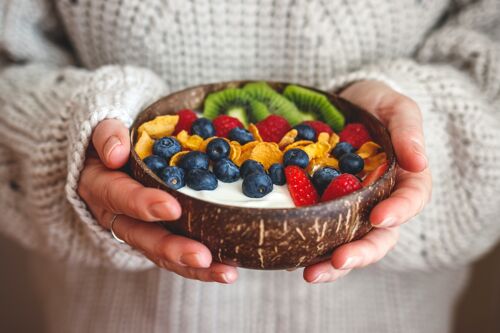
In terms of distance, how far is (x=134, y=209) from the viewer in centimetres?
54

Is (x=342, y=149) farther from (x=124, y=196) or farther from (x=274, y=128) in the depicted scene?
(x=124, y=196)

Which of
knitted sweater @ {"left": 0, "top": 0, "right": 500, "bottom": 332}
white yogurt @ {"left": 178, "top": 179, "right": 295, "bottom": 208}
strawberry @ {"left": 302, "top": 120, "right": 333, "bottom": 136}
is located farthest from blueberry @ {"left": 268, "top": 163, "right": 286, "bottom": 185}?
knitted sweater @ {"left": 0, "top": 0, "right": 500, "bottom": 332}

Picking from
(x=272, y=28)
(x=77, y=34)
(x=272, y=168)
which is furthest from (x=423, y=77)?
(x=77, y=34)

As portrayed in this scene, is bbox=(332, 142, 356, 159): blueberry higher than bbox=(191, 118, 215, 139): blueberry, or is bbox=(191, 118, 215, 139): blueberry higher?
bbox=(332, 142, 356, 159): blueberry

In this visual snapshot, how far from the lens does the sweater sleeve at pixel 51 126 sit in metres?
0.70

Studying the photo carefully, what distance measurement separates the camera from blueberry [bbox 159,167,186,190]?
586 millimetres

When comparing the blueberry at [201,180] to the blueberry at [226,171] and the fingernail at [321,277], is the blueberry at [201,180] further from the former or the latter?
the fingernail at [321,277]

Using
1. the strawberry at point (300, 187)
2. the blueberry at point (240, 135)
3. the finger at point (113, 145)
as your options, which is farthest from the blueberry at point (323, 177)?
the finger at point (113, 145)

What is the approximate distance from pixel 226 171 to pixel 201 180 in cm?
4

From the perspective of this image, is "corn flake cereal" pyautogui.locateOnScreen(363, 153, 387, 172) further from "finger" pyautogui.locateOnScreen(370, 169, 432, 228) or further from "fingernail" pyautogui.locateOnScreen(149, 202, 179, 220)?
"fingernail" pyautogui.locateOnScreen(149, 202, 179, 220)

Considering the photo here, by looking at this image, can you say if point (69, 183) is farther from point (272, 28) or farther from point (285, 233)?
point (272, 28)

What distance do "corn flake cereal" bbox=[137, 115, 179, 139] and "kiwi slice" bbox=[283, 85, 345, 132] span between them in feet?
0.59

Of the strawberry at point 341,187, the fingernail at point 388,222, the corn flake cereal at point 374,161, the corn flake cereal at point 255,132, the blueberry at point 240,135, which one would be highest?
the strawberry at point 341,187

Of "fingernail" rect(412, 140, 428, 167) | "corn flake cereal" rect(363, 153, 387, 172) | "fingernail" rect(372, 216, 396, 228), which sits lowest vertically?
"corn flake cereal" rect(363, 153, 387, 172)
